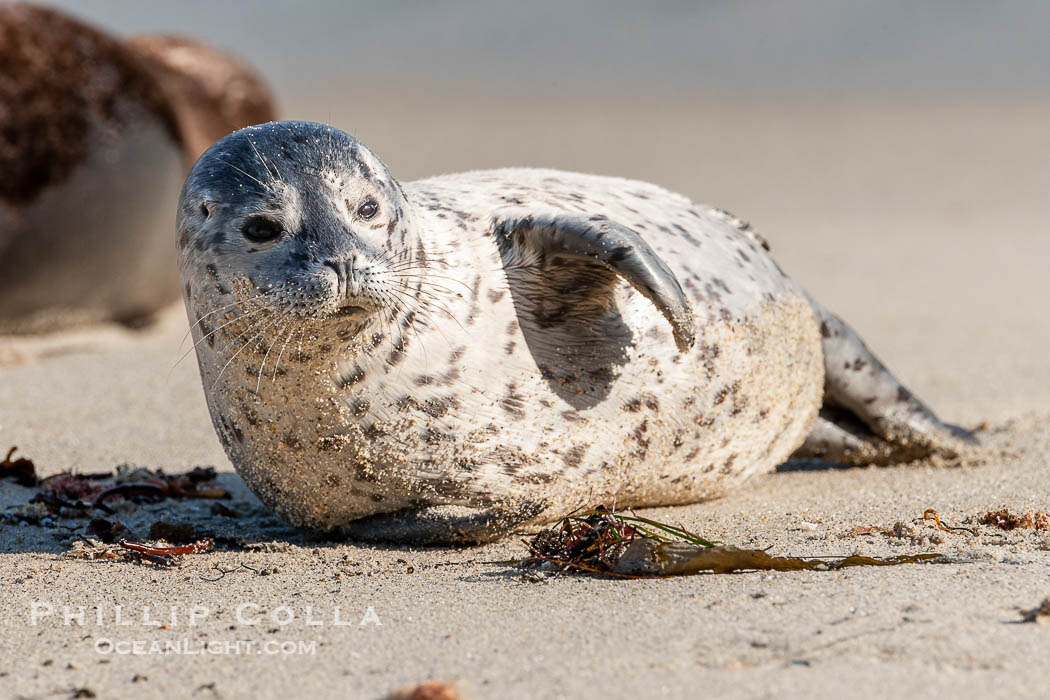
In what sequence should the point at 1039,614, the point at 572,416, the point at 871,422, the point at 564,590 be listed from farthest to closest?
1. the point at 871,422
2. the point at 572,416
3. the point at 564,590
4. the point at 1039,614

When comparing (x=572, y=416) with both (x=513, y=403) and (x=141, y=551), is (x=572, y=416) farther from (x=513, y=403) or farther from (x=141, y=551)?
(x=141, y=551)

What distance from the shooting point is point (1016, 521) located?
3764mm

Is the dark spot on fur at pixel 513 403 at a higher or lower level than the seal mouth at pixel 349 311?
lower

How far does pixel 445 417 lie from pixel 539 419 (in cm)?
30

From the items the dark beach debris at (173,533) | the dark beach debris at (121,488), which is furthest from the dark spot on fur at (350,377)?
the dark beach debris at (121,488)

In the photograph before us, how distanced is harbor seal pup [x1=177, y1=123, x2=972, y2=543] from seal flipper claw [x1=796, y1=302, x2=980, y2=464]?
656mm

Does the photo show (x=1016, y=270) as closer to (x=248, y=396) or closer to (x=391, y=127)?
(x=248, y=396)

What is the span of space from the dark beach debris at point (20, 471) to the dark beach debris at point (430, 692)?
2609mm

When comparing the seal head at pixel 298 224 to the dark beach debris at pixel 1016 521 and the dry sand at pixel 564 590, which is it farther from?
the dark beach debris at pixel 1016 521

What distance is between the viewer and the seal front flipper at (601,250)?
376 cm

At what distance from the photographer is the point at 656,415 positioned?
4.09 metres

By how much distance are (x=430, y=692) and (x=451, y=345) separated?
1.43 m

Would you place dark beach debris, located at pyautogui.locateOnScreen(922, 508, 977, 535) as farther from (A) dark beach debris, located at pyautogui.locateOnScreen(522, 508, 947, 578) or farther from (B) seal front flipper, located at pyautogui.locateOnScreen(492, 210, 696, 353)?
(B) seal front flipper, located at pyautogui.locateOnScreen(492, 210, 696, 353)

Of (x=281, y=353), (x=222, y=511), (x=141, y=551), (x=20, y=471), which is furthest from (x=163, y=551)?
(x=20, y=471)
